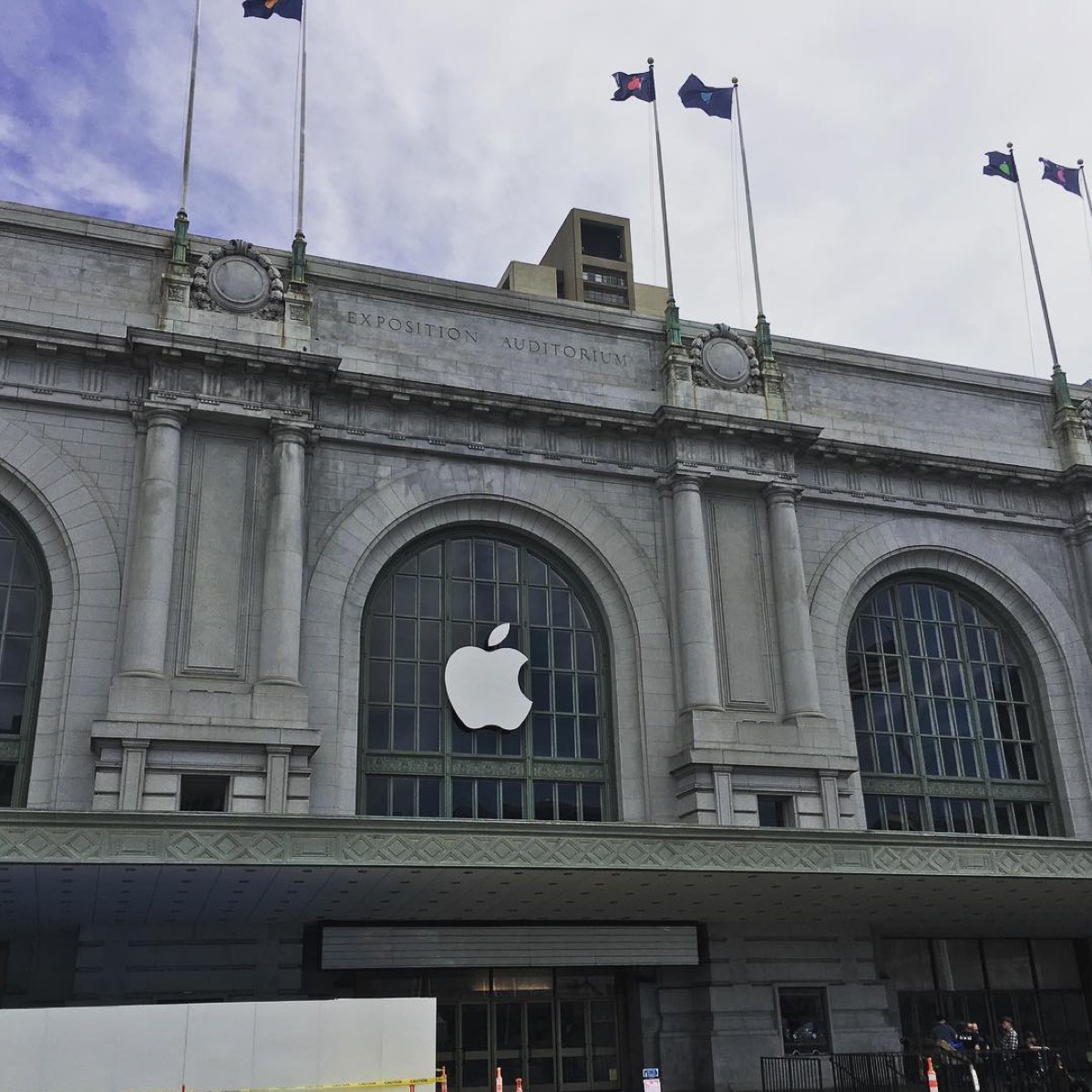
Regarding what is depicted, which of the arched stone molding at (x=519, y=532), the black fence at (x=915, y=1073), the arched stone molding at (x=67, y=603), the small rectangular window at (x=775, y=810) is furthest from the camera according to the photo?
the small rectangular window at (x=775, y=810)

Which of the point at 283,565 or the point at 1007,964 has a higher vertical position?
the point at 283,565

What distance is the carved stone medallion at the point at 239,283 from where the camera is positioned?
32344 mm

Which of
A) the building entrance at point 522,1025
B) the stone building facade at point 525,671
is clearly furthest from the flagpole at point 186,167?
the building entrance at point 522,1025

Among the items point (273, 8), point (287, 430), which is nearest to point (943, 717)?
point (287, 430)

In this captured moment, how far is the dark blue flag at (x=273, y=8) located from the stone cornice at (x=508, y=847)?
23.4 metres

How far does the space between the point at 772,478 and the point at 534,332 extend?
786 cm

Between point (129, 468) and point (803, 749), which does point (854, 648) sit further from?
point (129, 468)

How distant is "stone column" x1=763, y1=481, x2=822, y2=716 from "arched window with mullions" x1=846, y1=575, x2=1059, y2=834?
2.60m

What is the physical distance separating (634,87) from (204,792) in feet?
81.4

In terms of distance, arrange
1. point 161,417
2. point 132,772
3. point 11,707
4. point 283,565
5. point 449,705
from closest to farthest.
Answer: point 132,772 < point 11,707 < point 283,565 < point 161,417 < point 449,705

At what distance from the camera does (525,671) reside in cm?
3216

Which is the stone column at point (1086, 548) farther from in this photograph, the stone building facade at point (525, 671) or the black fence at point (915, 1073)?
the black fence at point (915, 1073)

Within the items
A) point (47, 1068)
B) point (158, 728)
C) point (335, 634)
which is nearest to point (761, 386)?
point (335, 634)

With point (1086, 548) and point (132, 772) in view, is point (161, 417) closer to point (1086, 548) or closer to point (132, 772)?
point (132, 772)
